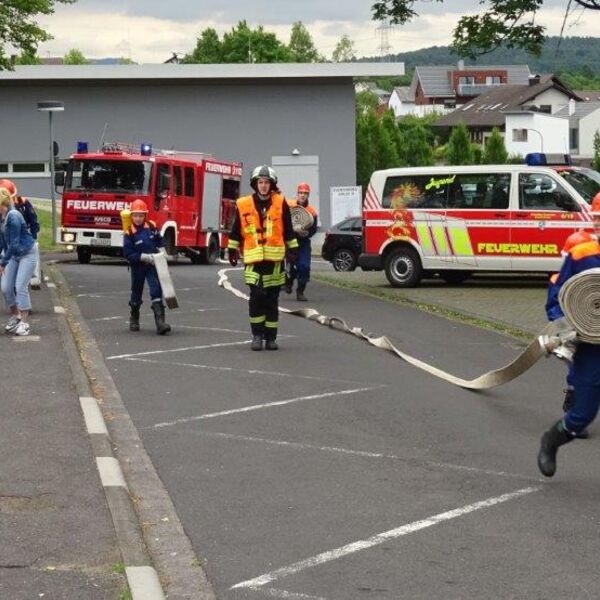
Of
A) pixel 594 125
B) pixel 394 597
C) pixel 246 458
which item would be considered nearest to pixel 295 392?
pixel 246 458

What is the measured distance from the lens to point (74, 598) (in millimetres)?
5891

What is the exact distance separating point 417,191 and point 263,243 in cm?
1081

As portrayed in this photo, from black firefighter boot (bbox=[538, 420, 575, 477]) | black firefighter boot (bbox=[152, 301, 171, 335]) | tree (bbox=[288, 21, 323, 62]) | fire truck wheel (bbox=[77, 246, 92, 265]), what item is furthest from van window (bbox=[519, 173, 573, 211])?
tree (bbox=[288, 21, 323, 62])

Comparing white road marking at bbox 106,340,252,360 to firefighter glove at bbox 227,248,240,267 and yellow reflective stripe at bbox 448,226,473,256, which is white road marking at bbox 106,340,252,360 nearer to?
firefighter glove at bbox 227,248,240,267

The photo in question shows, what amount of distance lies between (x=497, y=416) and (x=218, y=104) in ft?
149

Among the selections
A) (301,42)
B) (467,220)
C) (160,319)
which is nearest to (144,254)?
(160,319)

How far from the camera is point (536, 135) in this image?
121562mm

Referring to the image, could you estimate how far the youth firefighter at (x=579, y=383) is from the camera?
8016 millimetres

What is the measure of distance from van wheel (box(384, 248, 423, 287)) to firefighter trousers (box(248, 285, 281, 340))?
10784 millimetres

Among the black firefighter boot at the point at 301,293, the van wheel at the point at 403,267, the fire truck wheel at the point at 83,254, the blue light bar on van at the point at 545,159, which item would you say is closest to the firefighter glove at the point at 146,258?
the black firefighter boot at the point at 301,293

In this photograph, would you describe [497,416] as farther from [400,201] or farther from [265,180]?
Result: [400,201]

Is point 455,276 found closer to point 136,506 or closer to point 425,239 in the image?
point 425,239

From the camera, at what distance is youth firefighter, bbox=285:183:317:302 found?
2077 cm

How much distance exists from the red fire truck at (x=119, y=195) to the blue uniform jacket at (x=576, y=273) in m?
24.8
